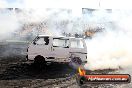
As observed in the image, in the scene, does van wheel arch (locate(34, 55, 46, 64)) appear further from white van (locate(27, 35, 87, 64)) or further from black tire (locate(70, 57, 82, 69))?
black tire (locate(70, 57, 82, 69))

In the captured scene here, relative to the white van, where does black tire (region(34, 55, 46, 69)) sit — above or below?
below

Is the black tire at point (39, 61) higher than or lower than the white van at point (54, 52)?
lower

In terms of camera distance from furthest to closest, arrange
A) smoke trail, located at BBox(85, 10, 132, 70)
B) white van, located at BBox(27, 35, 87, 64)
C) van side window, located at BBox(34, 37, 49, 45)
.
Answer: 1. smoke trail, located at BBox(85, 10, 132, 70)
2. van side window, located at BBox(34, 37, 49, 45)
3. white van, located at BBox(27, 35, 87, 64)

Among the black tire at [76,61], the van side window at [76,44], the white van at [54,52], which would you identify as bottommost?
the black tire at [76,61]

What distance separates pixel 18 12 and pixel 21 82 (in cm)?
2879

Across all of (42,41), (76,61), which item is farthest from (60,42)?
(76,61)

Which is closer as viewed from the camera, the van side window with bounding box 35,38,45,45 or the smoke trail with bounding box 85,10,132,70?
the van side window with bounding box 35,38,45,45

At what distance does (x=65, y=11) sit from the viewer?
34.4 m

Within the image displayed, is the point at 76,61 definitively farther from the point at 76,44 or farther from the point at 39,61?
the point at 39,61

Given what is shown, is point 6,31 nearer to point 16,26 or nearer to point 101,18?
point 16,26

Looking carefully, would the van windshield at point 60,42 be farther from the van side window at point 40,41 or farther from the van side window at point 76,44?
the van side window at point 40,41

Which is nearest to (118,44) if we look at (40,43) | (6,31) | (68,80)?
(40,43)

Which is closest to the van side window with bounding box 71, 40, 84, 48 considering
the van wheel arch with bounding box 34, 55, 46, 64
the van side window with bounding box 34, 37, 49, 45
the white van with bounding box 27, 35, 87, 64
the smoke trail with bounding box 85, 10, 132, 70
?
the white van with bounding box 27, 35, 87, 64

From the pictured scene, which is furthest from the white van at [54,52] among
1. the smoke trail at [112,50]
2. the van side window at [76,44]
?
the smoke trail at [112,50]
